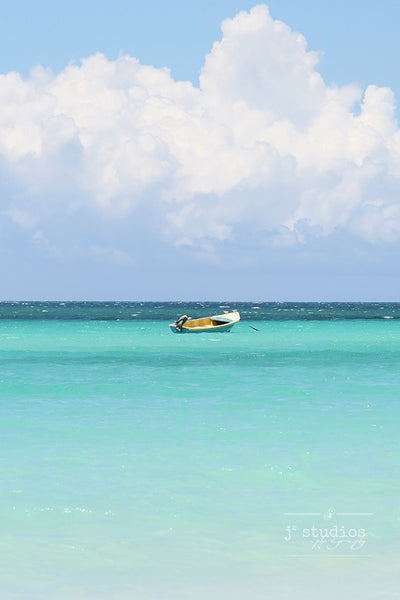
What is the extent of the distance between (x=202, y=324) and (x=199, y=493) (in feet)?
170

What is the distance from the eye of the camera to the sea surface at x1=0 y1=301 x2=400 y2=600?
787cm

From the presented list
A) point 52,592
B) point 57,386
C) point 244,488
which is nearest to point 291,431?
point 244,488

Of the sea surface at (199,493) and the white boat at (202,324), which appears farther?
the white boat at (202,324)

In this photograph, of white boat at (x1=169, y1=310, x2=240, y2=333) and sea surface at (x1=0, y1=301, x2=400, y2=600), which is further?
white boat at (x1=169, y1=310, x2=240, y2=333)

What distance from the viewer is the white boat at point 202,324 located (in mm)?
61094

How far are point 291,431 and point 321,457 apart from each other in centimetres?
266

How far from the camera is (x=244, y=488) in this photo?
1118 cm

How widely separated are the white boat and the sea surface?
3715 centimetres

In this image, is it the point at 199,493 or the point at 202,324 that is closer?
the point at 199,493

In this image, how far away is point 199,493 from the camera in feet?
35.8

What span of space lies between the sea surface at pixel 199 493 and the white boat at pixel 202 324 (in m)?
37.2

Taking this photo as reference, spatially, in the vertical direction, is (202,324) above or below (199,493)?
above

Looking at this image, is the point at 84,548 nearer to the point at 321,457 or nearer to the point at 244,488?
the point at 244,488

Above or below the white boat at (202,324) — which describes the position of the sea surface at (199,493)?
below
